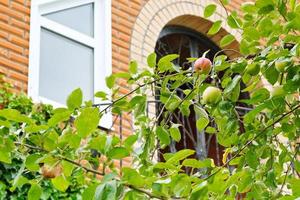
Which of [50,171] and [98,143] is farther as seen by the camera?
[50,171]

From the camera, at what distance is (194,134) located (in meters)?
8.48

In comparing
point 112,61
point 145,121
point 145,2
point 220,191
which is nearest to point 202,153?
point 112,61

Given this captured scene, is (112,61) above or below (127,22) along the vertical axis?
below

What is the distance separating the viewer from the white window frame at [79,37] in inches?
246

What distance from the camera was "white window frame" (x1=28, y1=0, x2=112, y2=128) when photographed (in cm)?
625

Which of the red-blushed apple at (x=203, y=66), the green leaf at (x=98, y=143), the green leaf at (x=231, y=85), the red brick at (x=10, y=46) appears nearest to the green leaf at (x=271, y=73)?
the green leaf at (x=231, y=85)

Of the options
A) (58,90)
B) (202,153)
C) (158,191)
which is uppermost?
(58,90)

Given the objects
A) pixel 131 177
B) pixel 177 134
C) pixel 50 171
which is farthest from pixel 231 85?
pixel 50 171

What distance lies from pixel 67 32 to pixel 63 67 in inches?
15.1

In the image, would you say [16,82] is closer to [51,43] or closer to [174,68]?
[51,43]

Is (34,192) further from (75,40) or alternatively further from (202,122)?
(75,40)

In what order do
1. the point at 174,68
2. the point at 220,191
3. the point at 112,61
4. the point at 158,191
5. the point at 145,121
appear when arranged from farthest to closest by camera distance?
the point at 112,61
the point at 145,121
the point at 174,68
the point at 220,191
the point at 158,191

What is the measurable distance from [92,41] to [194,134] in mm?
2107

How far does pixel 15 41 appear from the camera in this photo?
6.20 m
